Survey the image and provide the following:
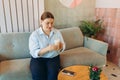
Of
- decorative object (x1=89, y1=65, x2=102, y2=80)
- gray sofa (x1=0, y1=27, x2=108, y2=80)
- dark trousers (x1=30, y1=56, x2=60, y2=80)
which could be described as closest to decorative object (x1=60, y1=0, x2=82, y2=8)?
gray sofa (x1=0, y1=27, x2=108, y2=80)

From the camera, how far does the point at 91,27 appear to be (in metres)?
2.78

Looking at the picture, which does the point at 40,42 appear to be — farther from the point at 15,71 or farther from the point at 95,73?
the point at 95,73

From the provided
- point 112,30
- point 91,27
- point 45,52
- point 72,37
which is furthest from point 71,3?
point 45,52

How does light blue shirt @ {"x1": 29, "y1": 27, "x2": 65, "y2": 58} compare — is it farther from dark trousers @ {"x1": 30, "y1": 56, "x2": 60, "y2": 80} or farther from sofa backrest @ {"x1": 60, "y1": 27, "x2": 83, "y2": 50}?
sofa backrest @ {"x1": 60, "y1": 27, "x2": 83, "y2": 50}

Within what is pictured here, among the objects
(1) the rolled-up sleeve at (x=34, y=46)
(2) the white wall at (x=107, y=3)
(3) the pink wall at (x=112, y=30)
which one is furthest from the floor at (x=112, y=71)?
(1) the rolled-up sleeve at (x=34, y=46)

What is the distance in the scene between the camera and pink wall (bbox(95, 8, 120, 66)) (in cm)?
269

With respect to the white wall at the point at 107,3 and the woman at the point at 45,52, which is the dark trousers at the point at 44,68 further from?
the white wall at the point at 107,3

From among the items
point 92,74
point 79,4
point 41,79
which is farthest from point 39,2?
point 92,74

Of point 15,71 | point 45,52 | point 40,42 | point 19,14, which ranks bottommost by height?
point 15,71

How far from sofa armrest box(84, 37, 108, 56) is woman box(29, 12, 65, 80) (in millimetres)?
780

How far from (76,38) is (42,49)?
3.35ft

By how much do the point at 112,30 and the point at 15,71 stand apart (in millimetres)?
1941

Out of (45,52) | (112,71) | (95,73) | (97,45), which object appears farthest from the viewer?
(112,71)

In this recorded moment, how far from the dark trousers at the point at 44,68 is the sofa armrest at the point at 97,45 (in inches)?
32.4
